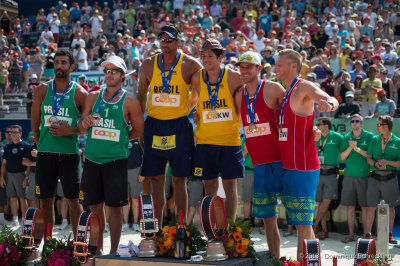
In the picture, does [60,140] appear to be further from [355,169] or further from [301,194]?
[355,169]

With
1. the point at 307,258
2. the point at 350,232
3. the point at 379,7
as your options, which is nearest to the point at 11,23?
the point at 379,7

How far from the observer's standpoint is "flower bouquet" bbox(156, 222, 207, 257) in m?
6.13

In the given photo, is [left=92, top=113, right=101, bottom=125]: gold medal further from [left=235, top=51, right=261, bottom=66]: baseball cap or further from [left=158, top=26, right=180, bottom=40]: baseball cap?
[left=235, top=51, right=261, bottom=66]: baseball cap

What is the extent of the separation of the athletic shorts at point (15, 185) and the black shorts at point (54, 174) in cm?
583

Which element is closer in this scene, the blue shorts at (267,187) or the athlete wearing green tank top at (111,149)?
the blue shorts at (267,187)

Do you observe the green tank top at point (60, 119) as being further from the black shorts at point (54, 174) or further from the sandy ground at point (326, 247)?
the sandy ground at point (326, 247)

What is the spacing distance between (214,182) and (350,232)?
4410mm

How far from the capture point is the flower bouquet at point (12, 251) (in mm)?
6750

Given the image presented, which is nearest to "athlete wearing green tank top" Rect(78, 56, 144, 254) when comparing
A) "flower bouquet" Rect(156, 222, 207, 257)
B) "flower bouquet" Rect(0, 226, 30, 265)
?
"flower bouquet" Rect(0, 226, 30, 265)

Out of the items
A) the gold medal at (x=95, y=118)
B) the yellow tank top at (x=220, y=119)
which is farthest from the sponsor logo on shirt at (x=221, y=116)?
the gold medal at (x=95, y=118)

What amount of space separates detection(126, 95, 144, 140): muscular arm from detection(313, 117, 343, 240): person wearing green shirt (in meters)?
4.70

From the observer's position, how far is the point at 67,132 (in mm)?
7254

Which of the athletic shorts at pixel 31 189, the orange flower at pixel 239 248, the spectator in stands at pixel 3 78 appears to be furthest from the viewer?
the spectator in stands at pixel 3 78

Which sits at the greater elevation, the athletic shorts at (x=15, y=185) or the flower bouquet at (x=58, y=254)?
the flower bouquet at (x=58, y=254)
